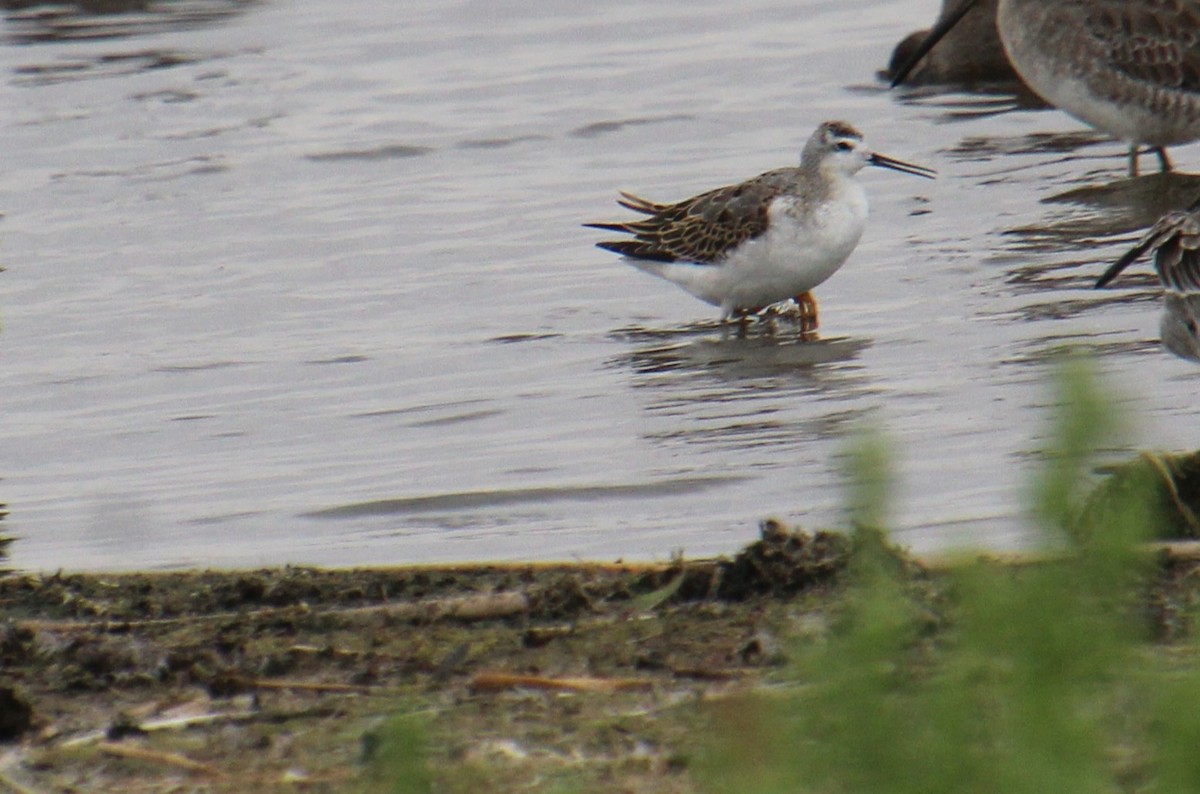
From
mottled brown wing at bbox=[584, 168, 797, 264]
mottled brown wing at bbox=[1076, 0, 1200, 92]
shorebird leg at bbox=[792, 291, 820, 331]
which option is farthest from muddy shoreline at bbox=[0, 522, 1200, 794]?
mottled brown wing at bbox=[1076, 0, 1200, 92]

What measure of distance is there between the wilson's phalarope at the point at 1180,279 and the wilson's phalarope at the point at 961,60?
876 centimetres

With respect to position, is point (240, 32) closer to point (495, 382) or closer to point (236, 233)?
Answer: point (236, 233)

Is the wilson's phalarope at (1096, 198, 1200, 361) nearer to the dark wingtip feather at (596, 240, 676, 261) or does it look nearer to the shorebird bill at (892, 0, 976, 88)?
the dark wingtip feather at (596, 240, 676, 261)

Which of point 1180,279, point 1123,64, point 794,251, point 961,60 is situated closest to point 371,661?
point 1180,279

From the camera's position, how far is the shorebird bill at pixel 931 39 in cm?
1489

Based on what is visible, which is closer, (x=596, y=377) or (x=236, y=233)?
(x=596, y=377)

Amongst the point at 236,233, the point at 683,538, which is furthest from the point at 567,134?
the point at 683,538

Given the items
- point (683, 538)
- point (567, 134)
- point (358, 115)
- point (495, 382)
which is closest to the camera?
point (683, 538)

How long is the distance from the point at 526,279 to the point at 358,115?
4859 mm

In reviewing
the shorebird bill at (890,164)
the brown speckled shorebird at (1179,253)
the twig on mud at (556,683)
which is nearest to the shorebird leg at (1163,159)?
the shorebird bill at (890,164)

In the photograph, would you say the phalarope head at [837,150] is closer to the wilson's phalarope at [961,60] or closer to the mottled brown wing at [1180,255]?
the mottled brown wing at [1180,255]

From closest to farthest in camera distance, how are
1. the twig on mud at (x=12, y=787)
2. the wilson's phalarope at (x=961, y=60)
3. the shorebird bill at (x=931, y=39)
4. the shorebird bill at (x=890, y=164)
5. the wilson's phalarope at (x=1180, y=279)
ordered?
the twig on mud at (x=12, y=787) < the wilson's phalarope at (x=1180, y=279) < the shorebird bill at (x=890, y=164) < the shorebird bill at (x=931, y=39) < the wilson's phalarope at (x=961, y=60)

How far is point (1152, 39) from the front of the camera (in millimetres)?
12094

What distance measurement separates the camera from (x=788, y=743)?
2727 mm
